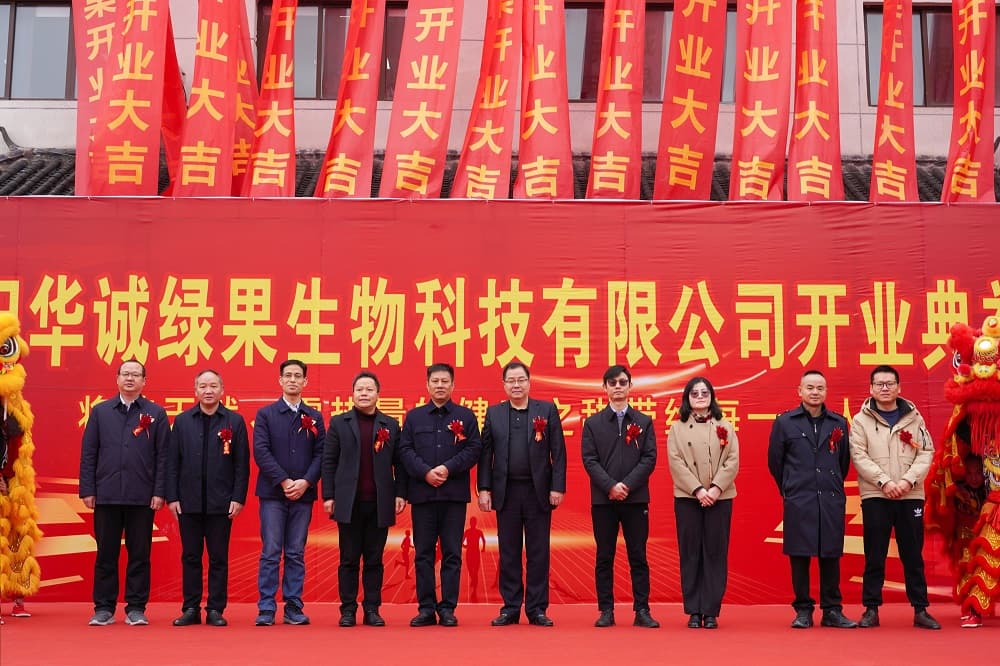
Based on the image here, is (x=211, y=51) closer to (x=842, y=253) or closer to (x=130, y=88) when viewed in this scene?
(x=130, y=88)

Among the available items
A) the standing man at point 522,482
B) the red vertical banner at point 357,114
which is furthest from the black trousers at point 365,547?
the red vertical banner at point 357,114

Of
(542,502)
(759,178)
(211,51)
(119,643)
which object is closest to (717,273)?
(759,178)

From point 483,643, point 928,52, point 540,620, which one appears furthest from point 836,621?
point 928,52

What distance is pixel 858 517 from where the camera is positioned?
19.4 ft

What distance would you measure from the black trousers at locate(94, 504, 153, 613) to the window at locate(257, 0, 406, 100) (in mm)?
3848

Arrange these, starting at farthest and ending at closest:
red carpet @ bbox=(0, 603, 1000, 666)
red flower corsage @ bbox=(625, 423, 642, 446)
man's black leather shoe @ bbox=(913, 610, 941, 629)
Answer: red flower corsage @ bbox=(625, 423, 642, 446) → man's black leather shoe @ bbox=(913, 610, 941, 629) → red carpet @ bbox=(0, 603, 1000, 666)

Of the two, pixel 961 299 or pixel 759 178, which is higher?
pixel 759 178

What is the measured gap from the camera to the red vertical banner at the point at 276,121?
20.3 ft

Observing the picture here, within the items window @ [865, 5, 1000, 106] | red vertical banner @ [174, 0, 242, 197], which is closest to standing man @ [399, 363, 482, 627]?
red vertical banner @ [174, 0, 242, 197]

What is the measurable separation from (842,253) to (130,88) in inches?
160

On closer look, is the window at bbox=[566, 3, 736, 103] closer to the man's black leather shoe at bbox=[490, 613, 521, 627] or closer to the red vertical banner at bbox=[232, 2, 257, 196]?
the red vertical banner at bbox=[232, 2, 257, 196]

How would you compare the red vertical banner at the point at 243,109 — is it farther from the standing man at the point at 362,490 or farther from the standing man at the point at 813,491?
the standing man at the point at 813,491

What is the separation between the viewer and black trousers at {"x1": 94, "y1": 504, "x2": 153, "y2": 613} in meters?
4.96

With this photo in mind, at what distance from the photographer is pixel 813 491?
4.97 metres
